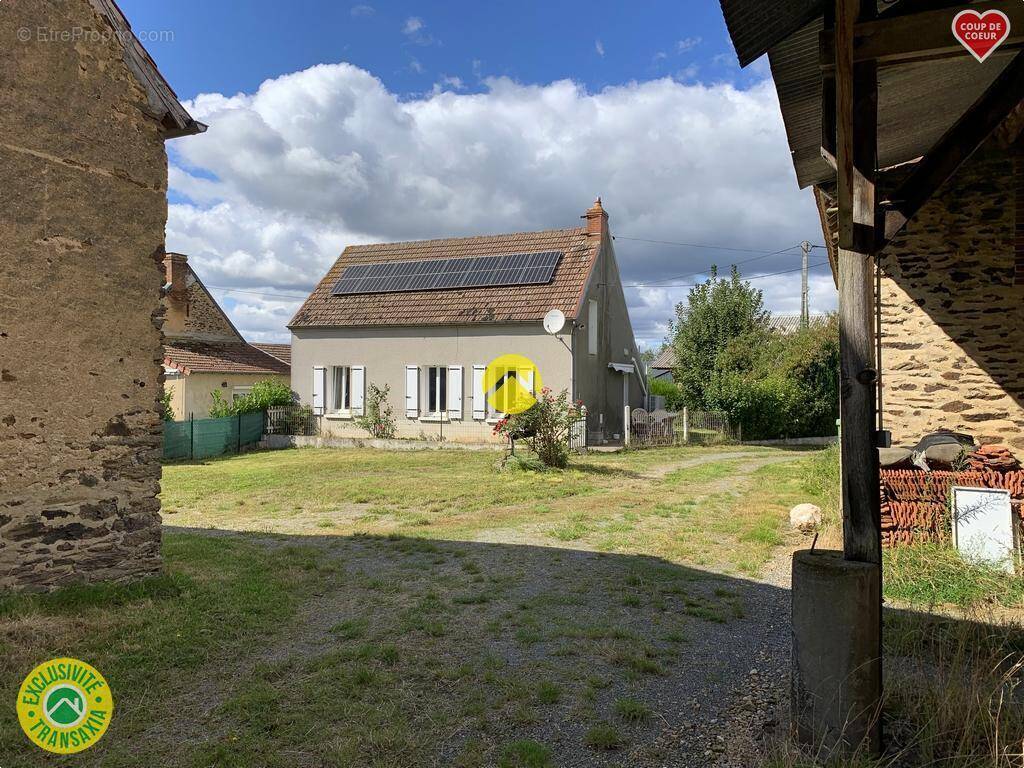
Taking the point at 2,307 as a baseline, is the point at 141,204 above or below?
above

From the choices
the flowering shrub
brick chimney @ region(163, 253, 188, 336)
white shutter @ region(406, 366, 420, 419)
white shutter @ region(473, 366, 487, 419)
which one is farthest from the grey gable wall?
brick chimney @ region(163, 253, 188, 336)

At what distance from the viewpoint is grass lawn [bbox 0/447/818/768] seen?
352 cm

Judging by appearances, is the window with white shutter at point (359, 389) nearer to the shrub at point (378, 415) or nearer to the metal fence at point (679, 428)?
the shrub at point (378, 415)

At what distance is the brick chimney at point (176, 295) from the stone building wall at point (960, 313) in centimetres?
2152

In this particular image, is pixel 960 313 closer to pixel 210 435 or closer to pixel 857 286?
pixel 857 286

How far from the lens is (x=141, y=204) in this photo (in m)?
6.27

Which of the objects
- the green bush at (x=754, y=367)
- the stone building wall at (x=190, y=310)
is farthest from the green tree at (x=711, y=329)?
the stone building wall at (x=190, y=310)

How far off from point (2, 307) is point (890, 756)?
21.9ft

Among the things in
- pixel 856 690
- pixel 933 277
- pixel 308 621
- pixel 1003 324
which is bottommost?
pixel 308 621

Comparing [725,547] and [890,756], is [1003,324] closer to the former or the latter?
[725,547]

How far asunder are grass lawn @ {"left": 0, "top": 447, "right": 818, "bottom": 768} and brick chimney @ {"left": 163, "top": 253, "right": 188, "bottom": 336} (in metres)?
14.8

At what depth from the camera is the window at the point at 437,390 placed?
20406mm

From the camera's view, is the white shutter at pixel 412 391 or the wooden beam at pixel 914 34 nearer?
the wooden beam at pixel 914 34

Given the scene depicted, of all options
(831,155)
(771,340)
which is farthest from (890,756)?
(771,340)
